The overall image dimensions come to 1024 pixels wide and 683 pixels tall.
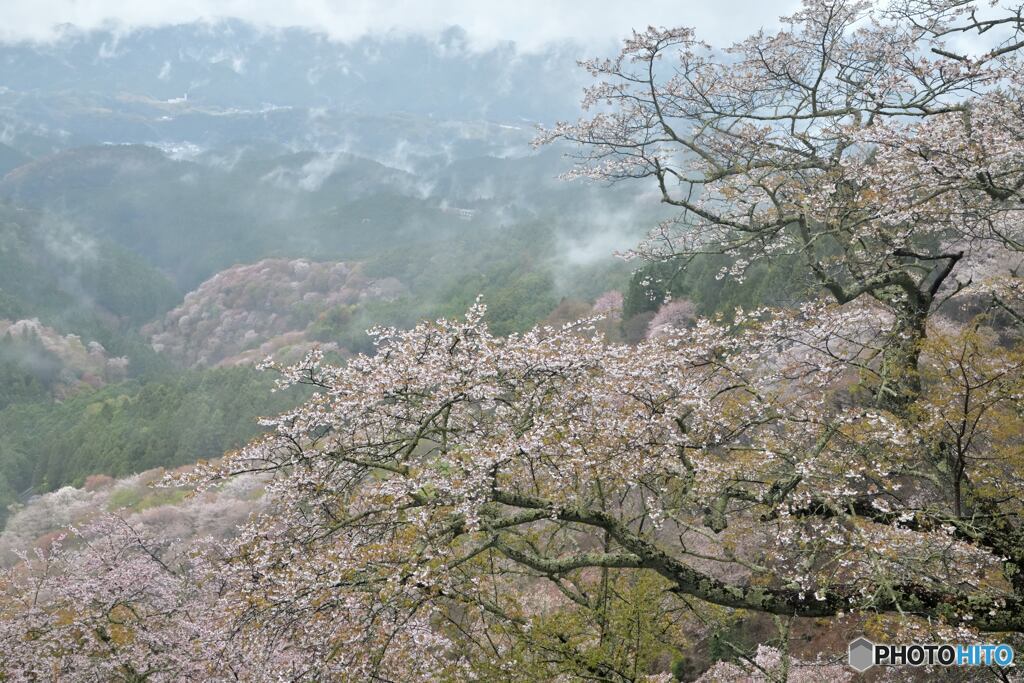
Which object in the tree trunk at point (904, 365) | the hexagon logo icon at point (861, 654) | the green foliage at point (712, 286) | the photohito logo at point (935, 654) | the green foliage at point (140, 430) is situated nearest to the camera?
the photohito logo at point (935, 654)

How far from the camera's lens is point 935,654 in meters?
6.88

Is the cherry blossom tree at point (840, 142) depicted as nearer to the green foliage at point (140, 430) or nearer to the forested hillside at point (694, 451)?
the forested hillside at point (694, 451)

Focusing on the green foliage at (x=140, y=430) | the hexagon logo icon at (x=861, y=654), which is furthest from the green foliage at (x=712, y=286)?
the green foliage at (x=140, y=430)

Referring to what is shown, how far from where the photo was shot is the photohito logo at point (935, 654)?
6676 millimetres

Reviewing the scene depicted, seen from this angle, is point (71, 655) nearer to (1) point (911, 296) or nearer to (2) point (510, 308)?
(1) point (911, 296)

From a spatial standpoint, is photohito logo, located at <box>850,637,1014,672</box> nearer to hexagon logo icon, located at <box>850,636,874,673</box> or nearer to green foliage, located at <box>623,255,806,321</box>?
hexagon logo icon, located at <box>850,636,874,673</box>

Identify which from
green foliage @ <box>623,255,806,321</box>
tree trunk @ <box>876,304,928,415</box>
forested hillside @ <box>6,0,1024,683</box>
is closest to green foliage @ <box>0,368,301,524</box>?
green foliage @ <box>623,255,806,321</box>

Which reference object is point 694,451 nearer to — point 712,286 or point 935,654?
point 935,654

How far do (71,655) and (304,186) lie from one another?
18321cm

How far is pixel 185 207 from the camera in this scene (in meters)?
170

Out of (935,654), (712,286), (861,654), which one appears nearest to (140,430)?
(712,286)

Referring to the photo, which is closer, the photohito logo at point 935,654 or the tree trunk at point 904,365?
the photohito logo at point 935,654

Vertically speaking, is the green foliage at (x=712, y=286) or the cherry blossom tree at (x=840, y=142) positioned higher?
the green foliage at (x=712, y=286)

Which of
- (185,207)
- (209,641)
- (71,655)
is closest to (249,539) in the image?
(209,641)
